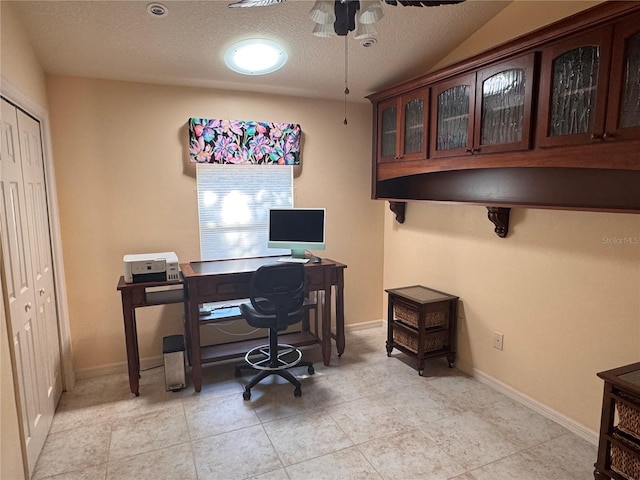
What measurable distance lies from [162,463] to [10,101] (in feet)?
6.77

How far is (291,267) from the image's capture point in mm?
2654

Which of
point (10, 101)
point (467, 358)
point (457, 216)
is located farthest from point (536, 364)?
point (10, 101)

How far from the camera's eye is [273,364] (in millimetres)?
2932

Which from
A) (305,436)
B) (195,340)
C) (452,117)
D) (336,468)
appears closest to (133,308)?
(195,340)

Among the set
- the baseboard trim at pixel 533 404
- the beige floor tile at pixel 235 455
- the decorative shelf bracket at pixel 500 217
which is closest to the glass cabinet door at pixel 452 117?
the decorative shelf bracket at pixel 500 217

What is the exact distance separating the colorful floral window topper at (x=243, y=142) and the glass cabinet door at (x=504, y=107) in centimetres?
160

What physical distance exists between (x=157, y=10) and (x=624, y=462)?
3262 mm

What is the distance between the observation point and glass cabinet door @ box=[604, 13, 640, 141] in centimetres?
169

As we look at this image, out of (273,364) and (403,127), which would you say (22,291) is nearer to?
(273,364)

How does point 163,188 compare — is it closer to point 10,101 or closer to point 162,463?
point 10,101

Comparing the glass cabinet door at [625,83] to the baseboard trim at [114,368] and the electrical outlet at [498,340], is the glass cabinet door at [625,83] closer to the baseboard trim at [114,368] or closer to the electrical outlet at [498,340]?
the electrical outlet at [498,340]

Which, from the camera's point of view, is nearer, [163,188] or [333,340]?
[163,188]

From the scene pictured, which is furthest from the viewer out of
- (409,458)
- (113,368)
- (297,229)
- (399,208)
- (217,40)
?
(399,208)

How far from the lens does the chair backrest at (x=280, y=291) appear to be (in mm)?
2627
